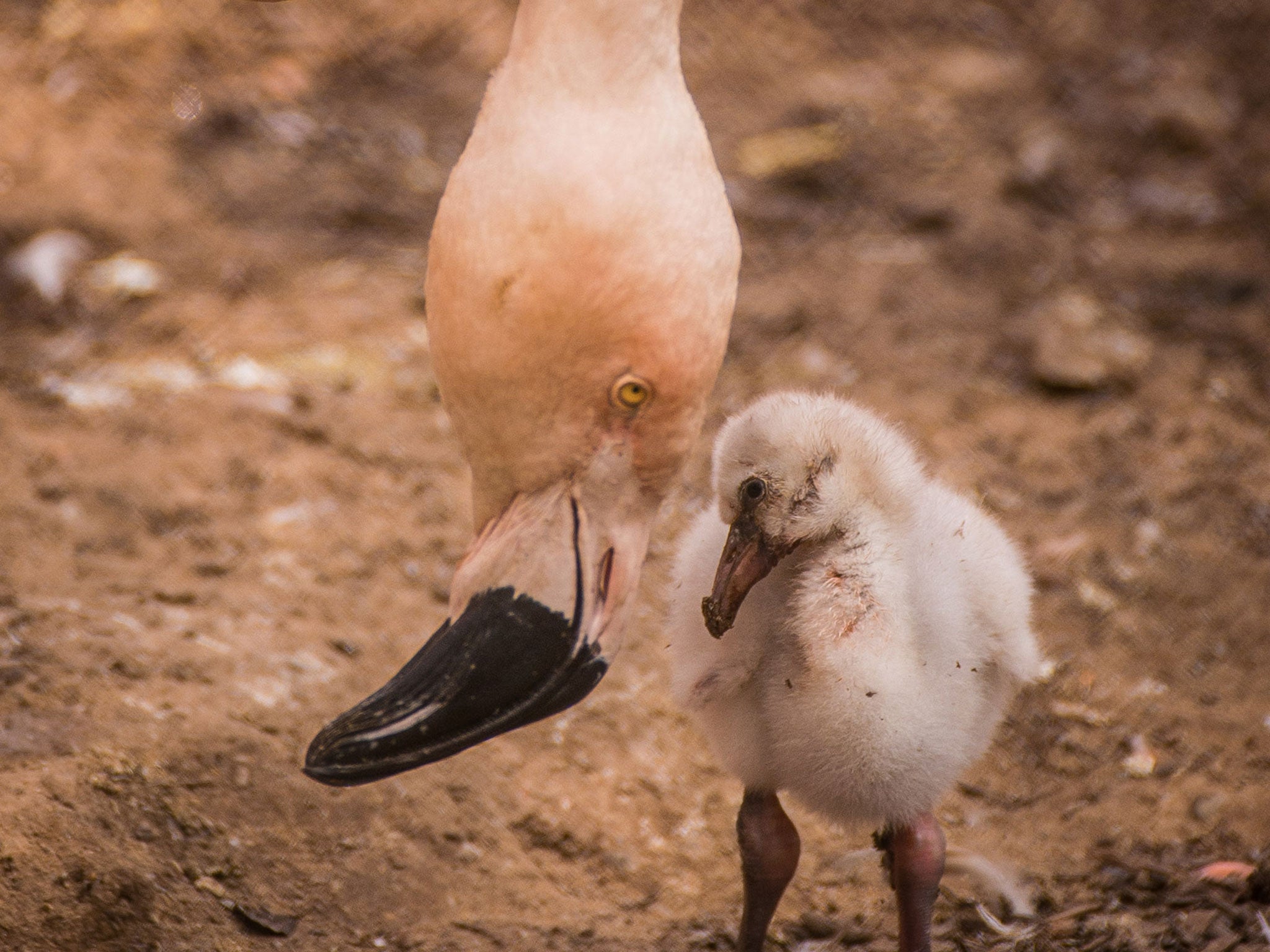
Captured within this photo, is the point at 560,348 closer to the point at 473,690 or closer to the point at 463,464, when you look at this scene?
the point at 473,690

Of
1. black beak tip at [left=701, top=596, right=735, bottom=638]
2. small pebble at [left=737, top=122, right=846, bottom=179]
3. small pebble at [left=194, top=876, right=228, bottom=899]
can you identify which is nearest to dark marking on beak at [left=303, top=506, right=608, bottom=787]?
black beak tip at [left=701, top=596, right=735, bottom=638]

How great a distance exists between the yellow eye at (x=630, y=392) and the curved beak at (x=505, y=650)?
16 centimetres

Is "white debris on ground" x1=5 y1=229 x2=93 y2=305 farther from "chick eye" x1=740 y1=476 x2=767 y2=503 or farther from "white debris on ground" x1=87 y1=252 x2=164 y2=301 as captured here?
"chick eye" x1=740 y1=476 x2=767 y2=503

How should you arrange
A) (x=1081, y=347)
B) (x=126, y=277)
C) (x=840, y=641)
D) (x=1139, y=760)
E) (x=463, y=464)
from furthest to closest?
(x=126, y=277)
(x=1081, y=347)
(x=463, y=464)
(x=1139, y=760)
(x=840, y=641)

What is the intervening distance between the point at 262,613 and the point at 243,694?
328mm

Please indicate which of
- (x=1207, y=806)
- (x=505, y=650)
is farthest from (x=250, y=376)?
(x=1207, y=806)

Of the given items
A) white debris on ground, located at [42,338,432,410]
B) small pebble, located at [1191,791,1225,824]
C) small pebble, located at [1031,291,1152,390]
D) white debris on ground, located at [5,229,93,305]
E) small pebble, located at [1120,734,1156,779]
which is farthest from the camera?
white debris on ground, located at [5,229,93,305]

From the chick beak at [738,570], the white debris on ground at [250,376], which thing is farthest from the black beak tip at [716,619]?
the white debris on ground at [250,376]

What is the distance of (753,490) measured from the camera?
1.96 metres

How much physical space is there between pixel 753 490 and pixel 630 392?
256 mm

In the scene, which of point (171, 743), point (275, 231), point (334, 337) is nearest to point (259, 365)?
point (334, 337)

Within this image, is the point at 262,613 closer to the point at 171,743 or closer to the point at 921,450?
the point at 171,743

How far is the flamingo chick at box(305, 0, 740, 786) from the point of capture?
178cm

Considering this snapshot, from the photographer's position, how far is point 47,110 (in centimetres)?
447
